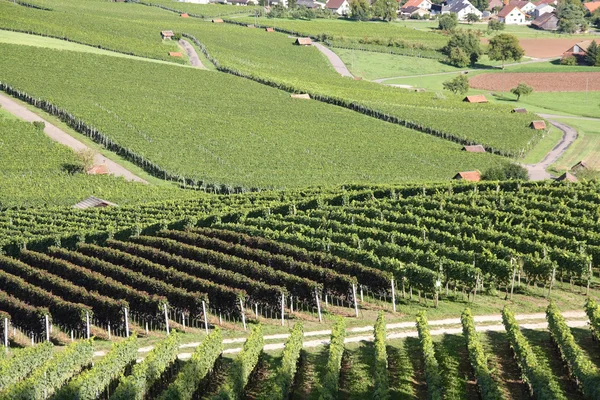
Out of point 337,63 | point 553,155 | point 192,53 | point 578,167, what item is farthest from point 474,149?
point 337,63

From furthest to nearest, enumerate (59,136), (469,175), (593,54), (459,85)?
1. (593,54)
2. (459,85)
3. (59,136)
4. (469,175)

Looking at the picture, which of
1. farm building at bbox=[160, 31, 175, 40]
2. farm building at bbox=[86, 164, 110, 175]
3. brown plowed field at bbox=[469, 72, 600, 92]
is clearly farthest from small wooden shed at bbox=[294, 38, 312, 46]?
farm building at bbox=[86, 164, 110, 175]

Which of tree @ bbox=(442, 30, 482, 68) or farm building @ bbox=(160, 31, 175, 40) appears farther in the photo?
tree @ bbox=(442, 30, 482, 68)

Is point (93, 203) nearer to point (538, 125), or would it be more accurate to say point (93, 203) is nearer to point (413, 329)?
point (413, 329)

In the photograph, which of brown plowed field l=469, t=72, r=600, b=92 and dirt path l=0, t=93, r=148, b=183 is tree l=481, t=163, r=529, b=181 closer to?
dirt path l=0, t=93, r=148, b=183

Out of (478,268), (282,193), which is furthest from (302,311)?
(282,193)
